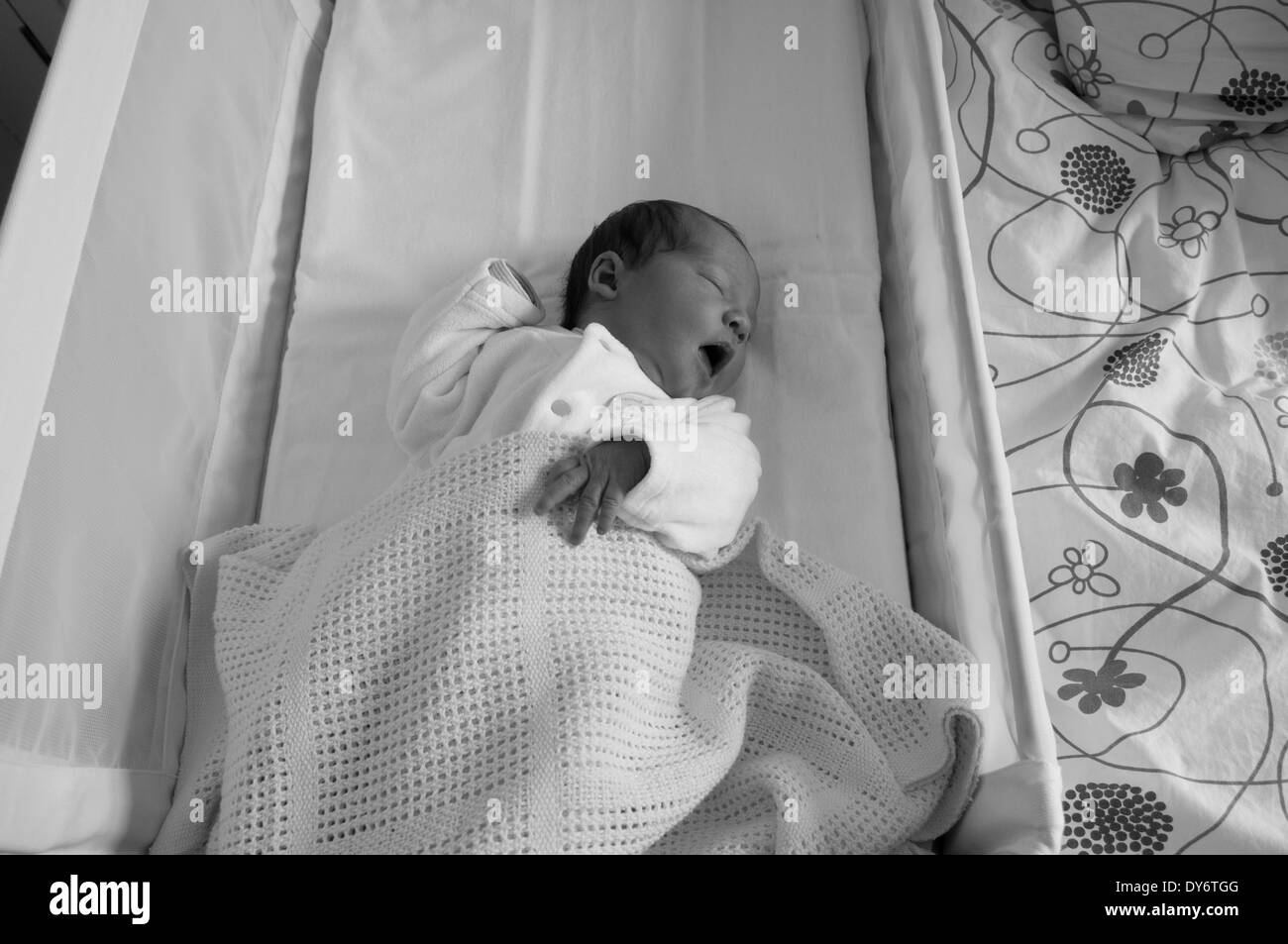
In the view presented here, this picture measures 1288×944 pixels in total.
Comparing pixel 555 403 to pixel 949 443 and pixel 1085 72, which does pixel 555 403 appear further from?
pixel 1085 72

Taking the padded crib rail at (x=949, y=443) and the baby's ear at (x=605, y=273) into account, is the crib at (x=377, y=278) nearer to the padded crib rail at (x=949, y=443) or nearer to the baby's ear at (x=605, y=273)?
the padded crib rail at (x=949, y=443)

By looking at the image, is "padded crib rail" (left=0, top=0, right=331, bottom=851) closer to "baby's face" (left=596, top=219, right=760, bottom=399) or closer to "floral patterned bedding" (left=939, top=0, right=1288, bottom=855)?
"baby's face" (left=596, top=219, right=760, bottom=399)

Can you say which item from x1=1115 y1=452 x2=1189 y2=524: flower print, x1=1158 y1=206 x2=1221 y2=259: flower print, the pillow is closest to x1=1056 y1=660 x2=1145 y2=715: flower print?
x1=1115 y1=452 x2=1189 y2=524: flower print

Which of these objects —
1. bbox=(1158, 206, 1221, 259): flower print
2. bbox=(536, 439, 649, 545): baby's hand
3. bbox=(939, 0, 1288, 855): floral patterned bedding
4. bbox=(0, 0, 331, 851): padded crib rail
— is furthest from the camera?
bbox=(1158, 206, 1221, 259): flower print

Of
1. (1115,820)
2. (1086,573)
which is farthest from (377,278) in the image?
(1115,820)

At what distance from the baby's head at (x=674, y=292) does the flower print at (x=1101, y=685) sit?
1.53 feet

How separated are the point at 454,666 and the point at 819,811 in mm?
308

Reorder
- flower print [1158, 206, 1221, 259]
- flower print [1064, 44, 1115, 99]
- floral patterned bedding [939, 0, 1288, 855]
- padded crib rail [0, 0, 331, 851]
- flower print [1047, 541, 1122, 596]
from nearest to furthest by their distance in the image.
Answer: padded crib rail [0, 0, 331, 851] < floral patterned bedding [939, 0, 1288, 855] < flower print [1047, 541, 1122, 596] < flower print [1158, 206, 1221, 259] < flower print [1064, 44, 1115, 99]

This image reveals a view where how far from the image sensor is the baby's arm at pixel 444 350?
1.09 metres

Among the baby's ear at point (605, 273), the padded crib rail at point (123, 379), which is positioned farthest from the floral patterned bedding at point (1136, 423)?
the padded crib rail at point (123, 379)

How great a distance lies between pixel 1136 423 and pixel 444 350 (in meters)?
0.77

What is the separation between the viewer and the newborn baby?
948 mm

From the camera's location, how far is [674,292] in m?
1.14

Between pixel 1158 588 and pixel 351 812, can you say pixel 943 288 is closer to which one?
pixel 1158 588
